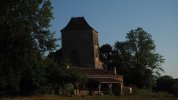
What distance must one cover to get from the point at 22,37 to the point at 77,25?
5207cm

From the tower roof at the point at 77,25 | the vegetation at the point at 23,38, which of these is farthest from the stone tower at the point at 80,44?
the vegetation at the point at 23,38

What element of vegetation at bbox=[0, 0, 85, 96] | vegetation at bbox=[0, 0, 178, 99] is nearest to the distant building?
vegetation at bbox=[0, 0, 178, 99]

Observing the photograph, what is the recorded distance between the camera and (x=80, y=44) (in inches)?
3561

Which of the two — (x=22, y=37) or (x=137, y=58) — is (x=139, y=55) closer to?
(x=137, y=58)

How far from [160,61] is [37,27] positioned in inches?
2560

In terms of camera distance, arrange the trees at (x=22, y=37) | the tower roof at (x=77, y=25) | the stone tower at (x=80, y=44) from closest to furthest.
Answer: the trees at (x=22, y=37), the stone tower at (x=80, y=44), the tower roof at (x=77, y=25)

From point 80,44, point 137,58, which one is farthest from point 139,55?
point 80,44

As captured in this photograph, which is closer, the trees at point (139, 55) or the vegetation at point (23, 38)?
the vegetation at point (23, 38)

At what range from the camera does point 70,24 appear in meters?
92.7

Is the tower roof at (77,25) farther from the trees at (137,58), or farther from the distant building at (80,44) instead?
the trees at (137,58)

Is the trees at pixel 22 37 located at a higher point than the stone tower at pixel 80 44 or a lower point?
lower

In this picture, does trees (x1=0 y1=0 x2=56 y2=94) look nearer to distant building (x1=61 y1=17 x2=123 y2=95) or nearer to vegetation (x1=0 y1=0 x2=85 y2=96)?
vegetation (x1=0 y1=0 x2=85 y2=96)

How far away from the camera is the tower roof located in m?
91.4

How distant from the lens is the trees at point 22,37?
39.7m
